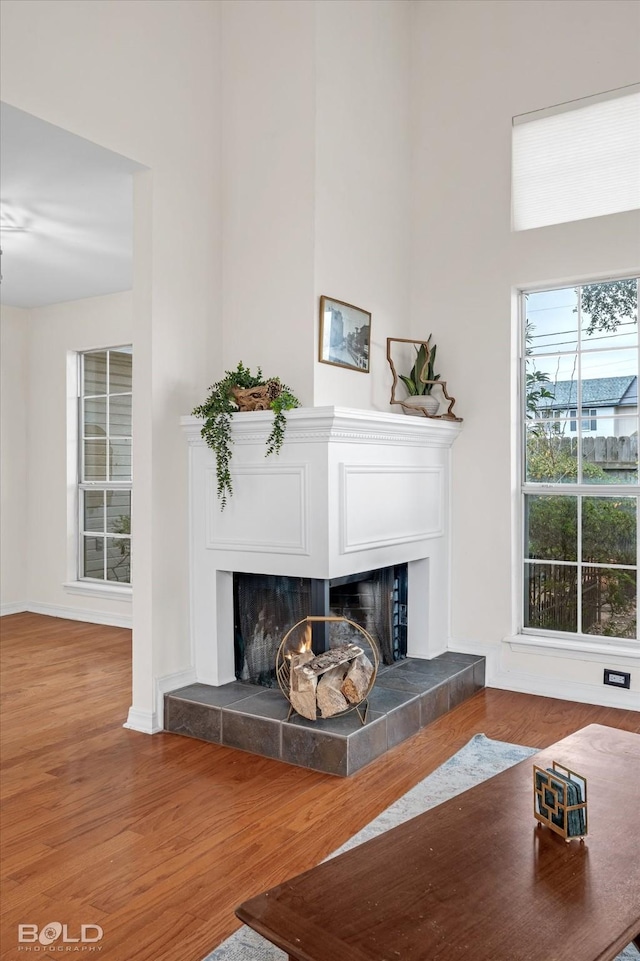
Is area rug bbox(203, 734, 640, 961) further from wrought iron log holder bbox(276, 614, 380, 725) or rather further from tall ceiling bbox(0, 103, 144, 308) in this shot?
tall ceiling bbox(0, 103, 144, 308)

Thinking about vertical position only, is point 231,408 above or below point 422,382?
below

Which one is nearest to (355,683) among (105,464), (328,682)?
(328,682)

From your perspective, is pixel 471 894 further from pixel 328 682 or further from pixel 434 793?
pixel 328 682

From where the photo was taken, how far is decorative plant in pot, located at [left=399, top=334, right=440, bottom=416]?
3945mm

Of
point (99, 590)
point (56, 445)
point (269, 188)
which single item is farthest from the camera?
point (56, 445)

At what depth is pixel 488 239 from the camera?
400cm

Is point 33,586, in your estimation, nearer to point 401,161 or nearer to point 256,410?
point 256,410

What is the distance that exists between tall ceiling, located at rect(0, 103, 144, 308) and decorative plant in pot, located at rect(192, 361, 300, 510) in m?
1.08

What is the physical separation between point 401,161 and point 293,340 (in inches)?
59.8

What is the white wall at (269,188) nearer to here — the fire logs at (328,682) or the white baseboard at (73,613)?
the fire logs at (328,682)

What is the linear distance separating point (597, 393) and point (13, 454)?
4.75 meters

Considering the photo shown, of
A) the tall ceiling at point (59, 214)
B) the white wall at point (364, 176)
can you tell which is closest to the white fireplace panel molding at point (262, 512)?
the white wall at point (364, 176)

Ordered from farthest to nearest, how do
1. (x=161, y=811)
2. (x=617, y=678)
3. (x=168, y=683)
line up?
1. (x=617, y=678)
2. (x=168, y=683)
3. (x=161, y=811)

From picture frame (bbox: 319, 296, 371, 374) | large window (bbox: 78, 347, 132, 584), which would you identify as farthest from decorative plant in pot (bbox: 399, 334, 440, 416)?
large window (bbox: 78, 347, 132, 584)
